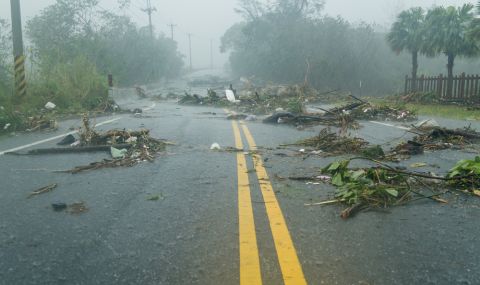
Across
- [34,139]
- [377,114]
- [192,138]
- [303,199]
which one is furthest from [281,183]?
[377,114]

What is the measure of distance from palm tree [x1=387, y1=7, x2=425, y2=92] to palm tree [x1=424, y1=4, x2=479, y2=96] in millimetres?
1365

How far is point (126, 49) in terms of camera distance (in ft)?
170

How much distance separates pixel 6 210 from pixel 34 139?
5900mm

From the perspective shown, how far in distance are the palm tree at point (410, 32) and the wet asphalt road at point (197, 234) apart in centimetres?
2769

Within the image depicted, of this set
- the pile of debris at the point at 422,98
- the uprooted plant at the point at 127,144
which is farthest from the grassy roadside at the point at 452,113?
the uprooted plant at the point at 127,144

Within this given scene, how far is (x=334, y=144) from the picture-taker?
8.09 m

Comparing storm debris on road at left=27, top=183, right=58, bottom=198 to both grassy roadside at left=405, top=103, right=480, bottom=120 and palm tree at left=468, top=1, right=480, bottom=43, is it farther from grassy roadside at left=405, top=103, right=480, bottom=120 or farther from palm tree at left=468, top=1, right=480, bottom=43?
palm tree at left=468, top=1, right=480, bottom=43

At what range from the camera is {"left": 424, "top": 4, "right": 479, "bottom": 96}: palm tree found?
2731 centimetres

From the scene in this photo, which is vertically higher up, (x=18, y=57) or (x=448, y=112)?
(x=18, y=57)

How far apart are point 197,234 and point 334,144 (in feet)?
15.5

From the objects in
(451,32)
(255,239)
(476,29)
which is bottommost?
(255,239)

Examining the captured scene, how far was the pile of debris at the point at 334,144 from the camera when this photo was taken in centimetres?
781

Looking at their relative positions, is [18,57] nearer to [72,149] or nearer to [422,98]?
[72,149]

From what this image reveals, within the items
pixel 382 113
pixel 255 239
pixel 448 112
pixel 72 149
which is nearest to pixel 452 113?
pixel 448 112
